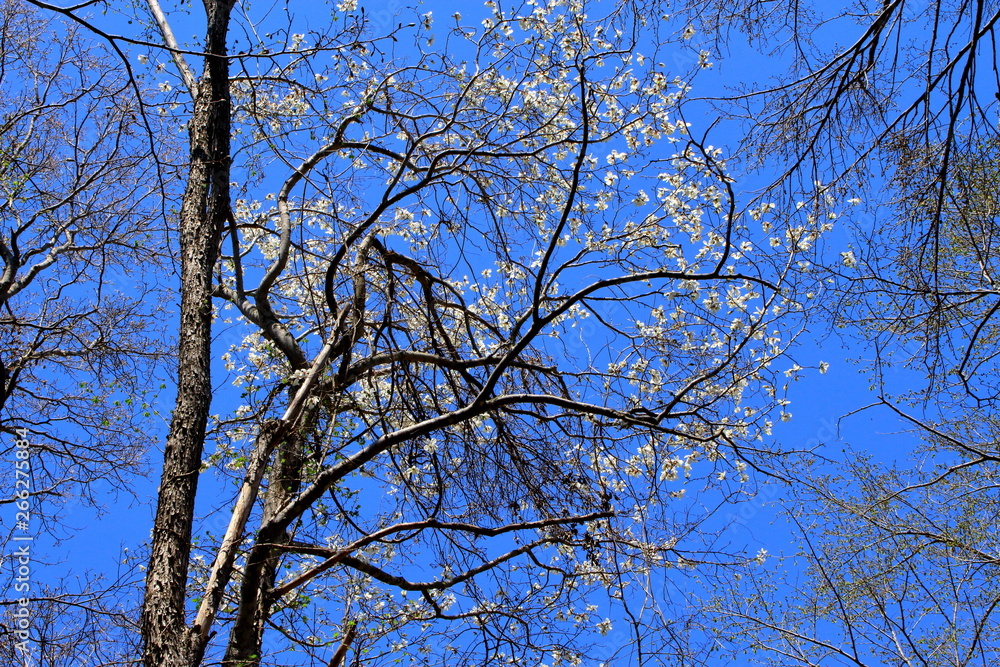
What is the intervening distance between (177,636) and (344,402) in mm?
1744

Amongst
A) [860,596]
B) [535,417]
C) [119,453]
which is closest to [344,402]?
[535,417]

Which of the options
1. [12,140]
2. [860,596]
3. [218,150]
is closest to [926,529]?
[860,596]

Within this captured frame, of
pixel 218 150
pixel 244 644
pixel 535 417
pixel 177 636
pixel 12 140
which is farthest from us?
pixel 12 140

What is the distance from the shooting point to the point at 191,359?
4699 mm

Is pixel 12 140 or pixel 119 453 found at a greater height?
pixel 12 140

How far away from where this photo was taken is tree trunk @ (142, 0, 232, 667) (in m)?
3.81

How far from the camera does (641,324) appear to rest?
5.83 metres

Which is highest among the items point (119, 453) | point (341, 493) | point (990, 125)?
point (119, 453)

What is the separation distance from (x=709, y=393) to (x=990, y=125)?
7.34 feet

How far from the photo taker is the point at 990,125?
3.82m

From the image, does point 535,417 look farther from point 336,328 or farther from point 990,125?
point 990,125

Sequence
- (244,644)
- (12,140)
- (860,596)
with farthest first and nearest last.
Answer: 1. (12,140)
2. (860,596)
3. (244,644)

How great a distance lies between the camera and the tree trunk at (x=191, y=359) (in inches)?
150

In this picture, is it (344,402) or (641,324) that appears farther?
(641,324)
